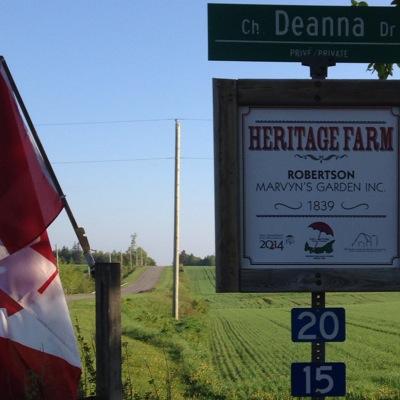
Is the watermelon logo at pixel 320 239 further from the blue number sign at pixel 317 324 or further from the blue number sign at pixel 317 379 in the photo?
the blue number sign at pixel 317 379

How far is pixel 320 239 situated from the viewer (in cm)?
439

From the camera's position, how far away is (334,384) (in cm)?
436

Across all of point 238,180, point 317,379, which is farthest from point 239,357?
point 238,180

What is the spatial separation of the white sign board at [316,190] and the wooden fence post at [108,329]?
0.85m

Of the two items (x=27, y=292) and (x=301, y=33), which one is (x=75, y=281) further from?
(x=301, y=33)

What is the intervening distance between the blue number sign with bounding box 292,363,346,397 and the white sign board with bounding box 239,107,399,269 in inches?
24.9

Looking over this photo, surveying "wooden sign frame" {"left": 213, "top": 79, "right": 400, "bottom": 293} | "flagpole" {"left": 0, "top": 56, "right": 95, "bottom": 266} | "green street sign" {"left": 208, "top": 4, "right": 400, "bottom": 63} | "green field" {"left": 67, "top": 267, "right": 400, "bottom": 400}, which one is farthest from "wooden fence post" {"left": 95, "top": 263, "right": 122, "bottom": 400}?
"green street sign" {"left": 208, "top": 4, "right": 400, "bottom": 63}

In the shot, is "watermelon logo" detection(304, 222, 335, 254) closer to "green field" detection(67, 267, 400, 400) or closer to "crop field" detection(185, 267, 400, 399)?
"green field" detection(67, 267, 400, 400)

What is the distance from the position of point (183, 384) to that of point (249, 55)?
880 cm

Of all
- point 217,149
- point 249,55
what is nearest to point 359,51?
point 249,55

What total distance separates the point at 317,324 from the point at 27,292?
178 centimetres

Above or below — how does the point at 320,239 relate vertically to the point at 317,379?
above

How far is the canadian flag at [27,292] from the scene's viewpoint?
4.13m

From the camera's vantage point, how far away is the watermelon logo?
14.4 feet
